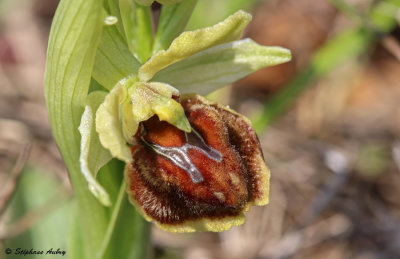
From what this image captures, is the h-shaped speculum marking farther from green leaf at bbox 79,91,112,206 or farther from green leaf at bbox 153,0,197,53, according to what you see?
green leaf at bbox 153,0,197,53

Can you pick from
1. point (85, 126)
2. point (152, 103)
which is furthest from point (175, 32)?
point (85, 126)

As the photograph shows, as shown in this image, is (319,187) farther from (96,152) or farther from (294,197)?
(96,152)

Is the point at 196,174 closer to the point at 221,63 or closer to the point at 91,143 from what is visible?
the point at 91,143

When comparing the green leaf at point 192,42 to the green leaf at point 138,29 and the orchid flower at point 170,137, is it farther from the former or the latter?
the green leaf at point 138,29

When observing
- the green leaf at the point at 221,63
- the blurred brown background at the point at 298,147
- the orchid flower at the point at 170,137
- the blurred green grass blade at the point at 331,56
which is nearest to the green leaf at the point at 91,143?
the orchid flower at the point at 170,137

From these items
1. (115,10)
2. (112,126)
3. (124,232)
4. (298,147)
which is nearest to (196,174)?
(112,126)
